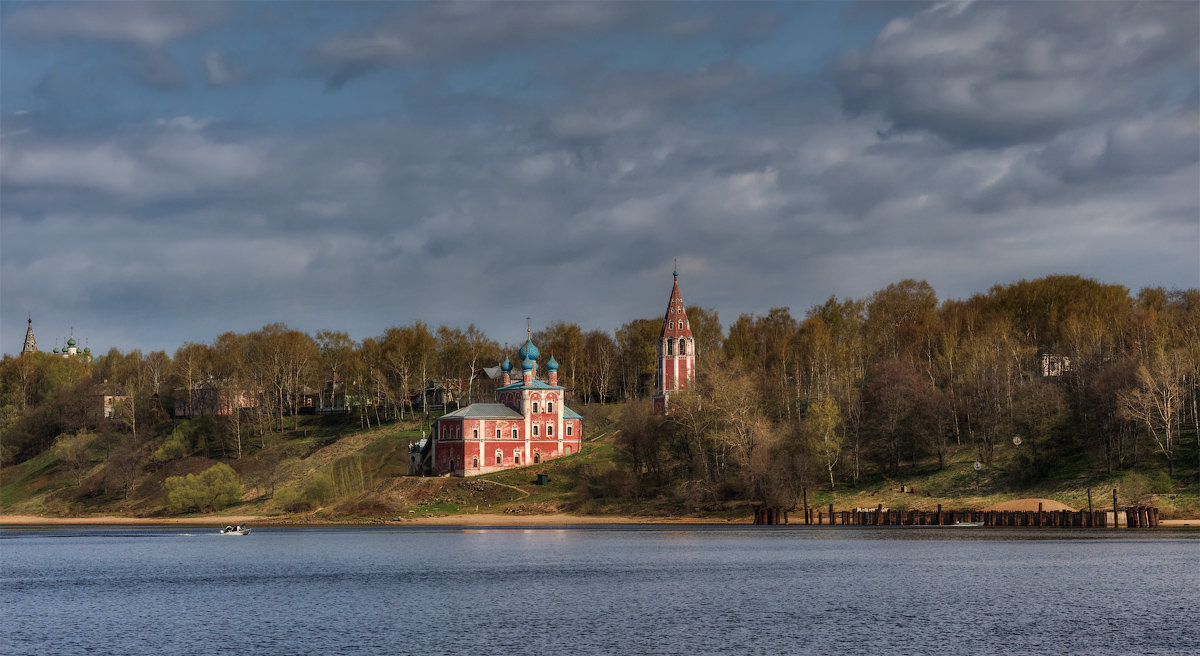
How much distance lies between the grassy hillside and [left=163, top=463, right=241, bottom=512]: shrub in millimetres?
1790

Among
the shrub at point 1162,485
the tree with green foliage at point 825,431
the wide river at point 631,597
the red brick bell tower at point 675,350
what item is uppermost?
the red brick bell tower at point 675,350

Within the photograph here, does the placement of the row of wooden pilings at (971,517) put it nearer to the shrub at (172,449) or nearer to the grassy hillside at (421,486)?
the grassy hillside at (421,486)

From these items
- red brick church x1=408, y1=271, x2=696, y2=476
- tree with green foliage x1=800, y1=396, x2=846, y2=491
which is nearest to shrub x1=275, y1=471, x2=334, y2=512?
red brick church x1=408, y1=271, x2=696, y2=476

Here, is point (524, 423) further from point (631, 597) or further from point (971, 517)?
point (631, 597)

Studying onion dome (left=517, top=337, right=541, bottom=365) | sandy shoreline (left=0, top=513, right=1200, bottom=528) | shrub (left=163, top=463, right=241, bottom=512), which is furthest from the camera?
onion dome (left=517, top=337, right=541, bottom=365)

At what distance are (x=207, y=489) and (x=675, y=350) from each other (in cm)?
5241

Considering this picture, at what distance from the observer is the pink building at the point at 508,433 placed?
125500 mm

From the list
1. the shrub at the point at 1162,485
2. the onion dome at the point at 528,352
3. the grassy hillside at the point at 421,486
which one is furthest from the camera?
the onion dome at the point at 528,352

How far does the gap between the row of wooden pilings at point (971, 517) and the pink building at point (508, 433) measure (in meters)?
34.0

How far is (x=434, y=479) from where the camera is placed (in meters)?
122

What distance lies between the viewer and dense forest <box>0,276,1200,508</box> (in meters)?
95.8

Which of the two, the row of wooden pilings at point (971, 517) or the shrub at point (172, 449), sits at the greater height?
the shrub at point (172, 449)

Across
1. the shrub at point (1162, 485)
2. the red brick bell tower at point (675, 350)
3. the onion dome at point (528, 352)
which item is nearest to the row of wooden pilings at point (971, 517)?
the shrub at point (1162, 485)

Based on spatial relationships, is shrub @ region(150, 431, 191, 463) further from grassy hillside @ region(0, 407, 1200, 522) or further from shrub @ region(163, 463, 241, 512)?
shrub @ region(163, 463, 241, 512)
